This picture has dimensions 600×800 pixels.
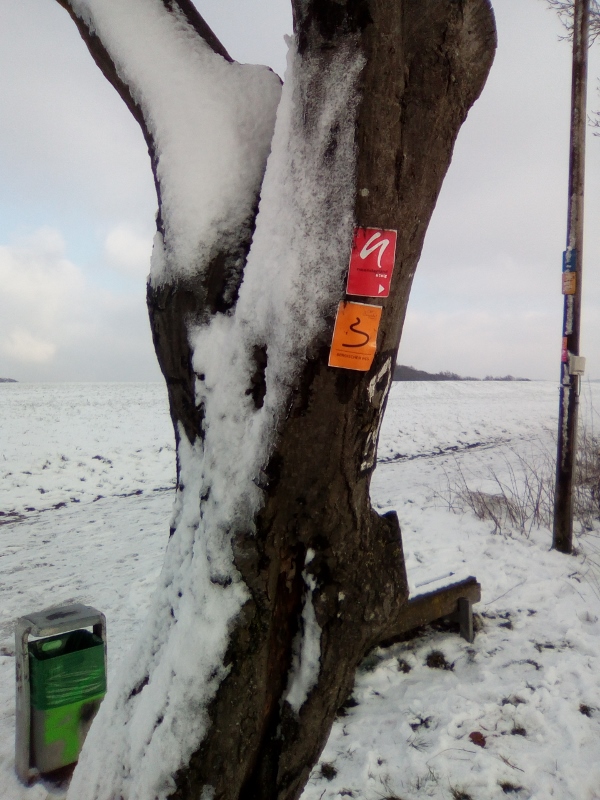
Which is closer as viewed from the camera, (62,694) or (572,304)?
(62,694)

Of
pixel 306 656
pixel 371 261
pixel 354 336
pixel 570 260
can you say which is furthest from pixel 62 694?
pixel 570 260

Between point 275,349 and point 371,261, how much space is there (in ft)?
1.27

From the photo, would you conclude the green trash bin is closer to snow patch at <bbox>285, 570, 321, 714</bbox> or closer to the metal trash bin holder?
the metal trash bin holder

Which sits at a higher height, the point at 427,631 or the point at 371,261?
the point at 371,261

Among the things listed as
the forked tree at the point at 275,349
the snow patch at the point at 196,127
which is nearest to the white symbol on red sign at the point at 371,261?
the forked tree at the point at 275,349

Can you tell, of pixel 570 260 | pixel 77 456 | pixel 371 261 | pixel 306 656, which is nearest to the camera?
pixel 371 261

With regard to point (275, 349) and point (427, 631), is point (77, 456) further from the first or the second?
point (275, 349)

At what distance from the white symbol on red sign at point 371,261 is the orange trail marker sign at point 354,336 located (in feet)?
0.16

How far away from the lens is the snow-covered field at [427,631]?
2.45 metres

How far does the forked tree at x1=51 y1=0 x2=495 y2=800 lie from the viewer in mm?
1525

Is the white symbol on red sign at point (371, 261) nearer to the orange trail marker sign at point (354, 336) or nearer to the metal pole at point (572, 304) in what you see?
the orange trail marker sign at point (354, 336)

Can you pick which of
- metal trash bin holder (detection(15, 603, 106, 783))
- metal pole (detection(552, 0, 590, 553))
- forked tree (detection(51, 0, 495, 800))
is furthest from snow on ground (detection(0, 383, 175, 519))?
forked tree (detection(51, 0, 495, 800))

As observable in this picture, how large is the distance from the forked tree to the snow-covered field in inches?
41.8

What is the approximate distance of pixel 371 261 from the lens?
153 centimetres
